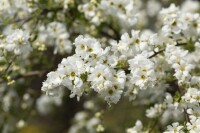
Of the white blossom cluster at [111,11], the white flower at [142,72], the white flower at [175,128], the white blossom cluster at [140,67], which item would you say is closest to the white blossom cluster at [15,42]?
the white blossom cluster at [140,67]

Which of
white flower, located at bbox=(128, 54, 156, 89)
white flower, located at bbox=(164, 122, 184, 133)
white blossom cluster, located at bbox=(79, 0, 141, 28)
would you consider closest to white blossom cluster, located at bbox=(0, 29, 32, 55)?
white blossom cluster, located at bbox=(79, 0, 141, 28)

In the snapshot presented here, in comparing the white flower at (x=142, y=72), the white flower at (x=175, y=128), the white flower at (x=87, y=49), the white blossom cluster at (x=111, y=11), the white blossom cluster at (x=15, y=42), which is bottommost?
the white flower at (x=175, y=128)

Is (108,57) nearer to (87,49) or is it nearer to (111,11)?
(87,49)

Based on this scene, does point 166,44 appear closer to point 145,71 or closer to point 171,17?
point 171,17

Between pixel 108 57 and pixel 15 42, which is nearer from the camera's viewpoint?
pixel 108 57

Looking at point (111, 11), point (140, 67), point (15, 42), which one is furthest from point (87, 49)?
point (111, 11)

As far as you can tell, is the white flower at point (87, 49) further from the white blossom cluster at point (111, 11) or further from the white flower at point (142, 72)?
the white blossom cluster at point (111, 11)

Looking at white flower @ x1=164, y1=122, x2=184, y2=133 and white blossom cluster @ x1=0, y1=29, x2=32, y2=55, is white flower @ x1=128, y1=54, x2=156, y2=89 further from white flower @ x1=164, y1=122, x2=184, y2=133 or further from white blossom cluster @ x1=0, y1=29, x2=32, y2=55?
white blossom cluster @ x1=0, y1=29, x2=32, y2=55

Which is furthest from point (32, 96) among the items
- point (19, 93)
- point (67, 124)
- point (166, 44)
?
point (67, 124)
